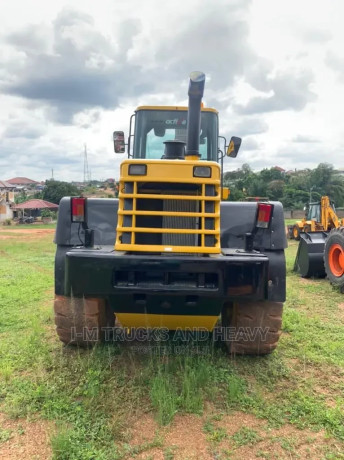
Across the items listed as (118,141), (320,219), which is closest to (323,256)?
(118,141)

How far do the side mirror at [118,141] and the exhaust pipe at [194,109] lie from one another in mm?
1669

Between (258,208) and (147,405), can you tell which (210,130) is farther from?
(147,405)

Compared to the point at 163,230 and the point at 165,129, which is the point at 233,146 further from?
the point at 163,230

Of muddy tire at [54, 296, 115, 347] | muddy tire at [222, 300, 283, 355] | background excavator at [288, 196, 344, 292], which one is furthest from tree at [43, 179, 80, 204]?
muddy tire at [222, 300, 283, 355]

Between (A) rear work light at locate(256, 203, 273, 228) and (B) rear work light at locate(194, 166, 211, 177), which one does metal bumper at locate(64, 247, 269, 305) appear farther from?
(B) rear work light at locate(194, 166, 211, 177)

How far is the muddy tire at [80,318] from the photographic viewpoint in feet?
11.6

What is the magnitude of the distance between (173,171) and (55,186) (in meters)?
50.8

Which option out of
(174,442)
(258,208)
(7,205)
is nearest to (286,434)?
(174,442)

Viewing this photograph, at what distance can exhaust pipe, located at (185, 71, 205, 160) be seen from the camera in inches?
136

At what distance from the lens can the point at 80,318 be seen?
3576 mm

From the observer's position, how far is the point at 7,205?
46.4m

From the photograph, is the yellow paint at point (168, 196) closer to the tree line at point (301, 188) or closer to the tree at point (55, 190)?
the tree line at point (301, 188)

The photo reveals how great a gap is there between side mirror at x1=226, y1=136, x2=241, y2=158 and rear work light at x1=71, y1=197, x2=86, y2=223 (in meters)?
2.33

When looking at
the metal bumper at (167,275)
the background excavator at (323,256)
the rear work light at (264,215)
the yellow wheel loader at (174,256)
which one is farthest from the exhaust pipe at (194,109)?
the background excavator at (323,256)
